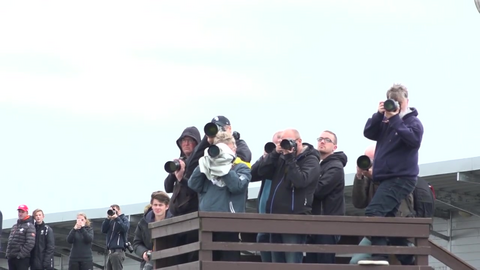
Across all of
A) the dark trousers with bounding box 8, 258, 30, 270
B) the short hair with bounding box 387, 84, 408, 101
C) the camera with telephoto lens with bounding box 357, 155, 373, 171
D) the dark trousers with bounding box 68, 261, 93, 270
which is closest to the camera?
the short hair with bounding box 387, 84, 408, 101

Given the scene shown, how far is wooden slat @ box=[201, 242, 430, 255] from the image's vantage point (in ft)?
31.4

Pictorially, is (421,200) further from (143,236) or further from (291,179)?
(143,236)

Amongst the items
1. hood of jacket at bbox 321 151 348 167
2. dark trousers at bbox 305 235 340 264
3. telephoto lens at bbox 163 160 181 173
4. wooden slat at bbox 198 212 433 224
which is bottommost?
dark trousers at bbox 305 235 340 264

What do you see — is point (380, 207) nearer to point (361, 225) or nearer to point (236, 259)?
point (361, 225)

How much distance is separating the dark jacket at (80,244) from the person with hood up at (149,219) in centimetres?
619

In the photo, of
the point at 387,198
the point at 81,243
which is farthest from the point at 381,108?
the point at 81,243

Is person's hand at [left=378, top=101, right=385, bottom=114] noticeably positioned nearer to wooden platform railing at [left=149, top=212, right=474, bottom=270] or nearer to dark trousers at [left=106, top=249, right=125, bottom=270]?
wooden platform railing at [left=149, top=212, right=474, bottom=270]

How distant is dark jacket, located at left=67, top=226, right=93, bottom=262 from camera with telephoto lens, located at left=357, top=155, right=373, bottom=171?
983 cm

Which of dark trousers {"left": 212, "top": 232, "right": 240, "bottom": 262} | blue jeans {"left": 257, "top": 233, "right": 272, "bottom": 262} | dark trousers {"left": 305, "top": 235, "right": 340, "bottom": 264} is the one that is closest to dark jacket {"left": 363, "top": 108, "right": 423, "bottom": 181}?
dark trousers {"left": 305, "top": 235, "right": 340, "bottom": 264}

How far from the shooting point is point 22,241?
61.1 ft

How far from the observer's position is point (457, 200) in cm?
2047

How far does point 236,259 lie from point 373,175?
4.98ft

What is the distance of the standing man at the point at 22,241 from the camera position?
1859cm

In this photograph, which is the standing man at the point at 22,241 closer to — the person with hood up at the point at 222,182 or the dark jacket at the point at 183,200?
the dark jacket at the point at 183,200
